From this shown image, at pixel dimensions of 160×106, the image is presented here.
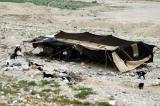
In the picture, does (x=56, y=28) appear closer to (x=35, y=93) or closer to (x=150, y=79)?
(x=150, y=79)

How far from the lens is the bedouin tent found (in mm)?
27219

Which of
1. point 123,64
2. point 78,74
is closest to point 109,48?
point 123,64

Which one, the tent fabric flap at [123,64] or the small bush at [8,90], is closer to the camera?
the small bush at [8,90]

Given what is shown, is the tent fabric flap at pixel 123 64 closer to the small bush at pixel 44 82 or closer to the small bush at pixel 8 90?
the small bush at pixel 44 82

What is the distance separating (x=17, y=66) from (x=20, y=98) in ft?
22.7

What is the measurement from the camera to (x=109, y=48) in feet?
90.7

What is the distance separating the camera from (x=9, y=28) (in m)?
43.5

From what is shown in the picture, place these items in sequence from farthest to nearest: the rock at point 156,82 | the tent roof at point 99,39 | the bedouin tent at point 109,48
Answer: the tent roof at point 99,39, the bedouin tent at point 109,48, the rock at point 156,82

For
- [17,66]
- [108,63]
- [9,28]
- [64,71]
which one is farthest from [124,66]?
[9,28]

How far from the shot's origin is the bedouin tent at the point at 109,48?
27.2 meters

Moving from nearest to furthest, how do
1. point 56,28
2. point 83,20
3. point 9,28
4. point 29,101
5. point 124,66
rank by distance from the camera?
point 29,101, point 124,66, point 9,28, point 56,28, point 83,20

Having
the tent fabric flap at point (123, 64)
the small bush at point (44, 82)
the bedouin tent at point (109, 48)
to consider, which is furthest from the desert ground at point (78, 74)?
the bedouin tent at point (109, 48)

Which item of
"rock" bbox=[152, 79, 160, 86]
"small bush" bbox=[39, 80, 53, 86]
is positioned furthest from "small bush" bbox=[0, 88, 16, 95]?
"rock" bbox=[152, 79, 160, 86]

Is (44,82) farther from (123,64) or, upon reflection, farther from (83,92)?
(123,64)
